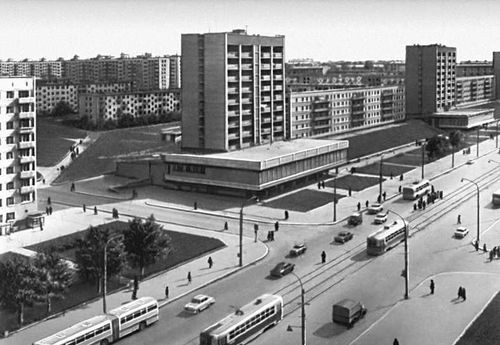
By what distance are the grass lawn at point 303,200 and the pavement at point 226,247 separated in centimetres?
110

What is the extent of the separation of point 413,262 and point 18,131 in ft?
119

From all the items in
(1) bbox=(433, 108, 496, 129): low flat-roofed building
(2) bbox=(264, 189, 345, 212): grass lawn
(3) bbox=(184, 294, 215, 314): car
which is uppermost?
(1) bbox=(433, 108, 496, 129): low flat-roofed building

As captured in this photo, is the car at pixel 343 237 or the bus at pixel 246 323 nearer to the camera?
the bus at pixel 246 323

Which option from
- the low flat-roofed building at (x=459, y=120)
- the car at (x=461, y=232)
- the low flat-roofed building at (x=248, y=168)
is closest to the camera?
the car at (x=461, y=232)

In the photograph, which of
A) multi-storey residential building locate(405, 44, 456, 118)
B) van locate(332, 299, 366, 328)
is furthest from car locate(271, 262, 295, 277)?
multi-storey residential building locate(405, 44, 456, 118)

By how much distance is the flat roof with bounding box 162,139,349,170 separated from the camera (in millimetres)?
71188

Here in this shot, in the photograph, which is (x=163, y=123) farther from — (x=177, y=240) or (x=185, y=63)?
(x=177, y=240)

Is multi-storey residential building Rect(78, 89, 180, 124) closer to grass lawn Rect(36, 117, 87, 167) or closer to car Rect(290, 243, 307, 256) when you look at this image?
grass lawn Rect(36, 117, 87, 167)

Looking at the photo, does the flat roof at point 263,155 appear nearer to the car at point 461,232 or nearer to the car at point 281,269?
the car at point 461,232

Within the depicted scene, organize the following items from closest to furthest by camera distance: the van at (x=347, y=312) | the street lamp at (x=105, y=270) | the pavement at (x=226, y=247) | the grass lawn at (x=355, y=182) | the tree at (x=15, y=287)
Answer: the van at (x=347, y=312) → the tree at (x=15, y=287) → the pavement at (x=226, y=247) → the street lamp at (x=105, y=270) → the grass lawn at (x=355, y=182)

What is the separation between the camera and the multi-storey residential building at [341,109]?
111875mm

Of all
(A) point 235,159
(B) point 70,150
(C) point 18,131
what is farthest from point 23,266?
(B) point 70,150

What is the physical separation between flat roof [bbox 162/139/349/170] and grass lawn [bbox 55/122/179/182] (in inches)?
806

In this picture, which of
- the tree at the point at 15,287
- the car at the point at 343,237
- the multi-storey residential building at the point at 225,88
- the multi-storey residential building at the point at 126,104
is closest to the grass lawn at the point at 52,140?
the multi-storey residential building at the point at 126,104
